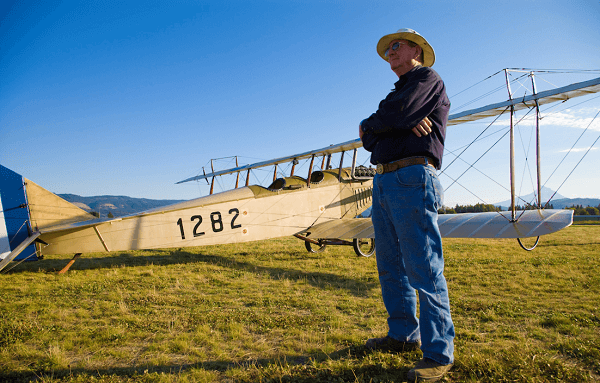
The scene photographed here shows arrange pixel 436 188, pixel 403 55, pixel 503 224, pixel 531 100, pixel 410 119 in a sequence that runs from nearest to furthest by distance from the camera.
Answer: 1. pixel 410 119
2. pixel 436 188
3. pixel 403 55
4. pixel 503 224
5. pixel 531 100

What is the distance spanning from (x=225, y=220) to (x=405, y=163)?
5.52 m

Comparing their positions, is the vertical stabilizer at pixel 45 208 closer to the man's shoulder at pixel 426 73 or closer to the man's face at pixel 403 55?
the man's face at pixel 403 55

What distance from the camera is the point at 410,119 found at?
200 cm

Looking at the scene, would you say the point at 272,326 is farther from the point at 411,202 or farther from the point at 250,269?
the point at 250,269

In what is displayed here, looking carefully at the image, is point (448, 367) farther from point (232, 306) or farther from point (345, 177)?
point (345, 177)

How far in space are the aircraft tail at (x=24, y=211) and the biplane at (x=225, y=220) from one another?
0.01m

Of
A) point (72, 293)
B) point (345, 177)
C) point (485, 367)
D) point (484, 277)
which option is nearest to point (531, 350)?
point (485, 367)

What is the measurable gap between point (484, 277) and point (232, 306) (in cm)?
409

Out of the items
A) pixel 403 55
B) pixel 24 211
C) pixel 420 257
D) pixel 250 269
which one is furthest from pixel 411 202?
pixel 24 211

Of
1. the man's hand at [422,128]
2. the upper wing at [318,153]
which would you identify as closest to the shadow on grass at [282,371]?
the man's hand at [422,128]

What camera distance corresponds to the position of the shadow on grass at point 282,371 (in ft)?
6.46

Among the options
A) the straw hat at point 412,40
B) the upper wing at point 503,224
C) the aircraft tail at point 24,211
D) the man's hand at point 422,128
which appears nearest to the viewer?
the man's hand at point 422,128

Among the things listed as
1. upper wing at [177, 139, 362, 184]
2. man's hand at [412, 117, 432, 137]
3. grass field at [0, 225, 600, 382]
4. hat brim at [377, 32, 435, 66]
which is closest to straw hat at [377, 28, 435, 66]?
hat brim at [377, 32, 435, 66]

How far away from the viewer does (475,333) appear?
2656 mm
